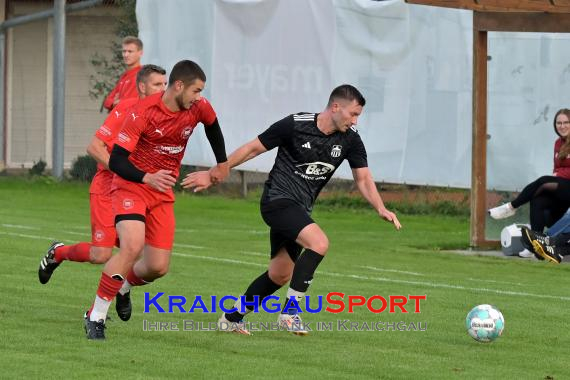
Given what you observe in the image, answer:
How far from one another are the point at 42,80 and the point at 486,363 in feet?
74.1

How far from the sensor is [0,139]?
29547 millimetres

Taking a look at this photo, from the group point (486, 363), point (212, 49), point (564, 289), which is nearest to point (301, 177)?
point (486, 363)

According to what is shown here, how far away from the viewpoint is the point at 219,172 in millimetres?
10094

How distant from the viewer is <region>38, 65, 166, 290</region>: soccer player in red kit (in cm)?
1106

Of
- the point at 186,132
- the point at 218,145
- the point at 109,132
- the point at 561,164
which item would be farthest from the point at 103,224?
the point at 561,164

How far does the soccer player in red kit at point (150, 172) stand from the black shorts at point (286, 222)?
44cm

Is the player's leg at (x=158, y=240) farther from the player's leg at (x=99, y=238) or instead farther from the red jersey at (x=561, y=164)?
the red jersey at (x=561, y=164)

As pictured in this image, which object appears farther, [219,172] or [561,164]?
[561,164]

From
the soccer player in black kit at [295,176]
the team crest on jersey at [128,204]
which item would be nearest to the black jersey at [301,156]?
the soccer player in black kit at [295,176]

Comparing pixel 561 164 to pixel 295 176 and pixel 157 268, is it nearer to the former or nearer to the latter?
pixel 295 176

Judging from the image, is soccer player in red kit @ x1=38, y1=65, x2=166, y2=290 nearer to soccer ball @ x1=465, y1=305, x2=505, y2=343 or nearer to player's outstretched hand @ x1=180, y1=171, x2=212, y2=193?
player's outstretched hand @ x1=180, y1=171, x2=212, y2=193

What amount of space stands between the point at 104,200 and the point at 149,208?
60.2 inches

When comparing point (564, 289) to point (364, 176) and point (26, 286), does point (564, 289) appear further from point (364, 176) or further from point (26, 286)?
point (26, 286)

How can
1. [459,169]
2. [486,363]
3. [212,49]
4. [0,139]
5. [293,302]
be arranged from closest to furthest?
[486,363] → [293,302] → [459,169] → [212,49] → [0,139]
